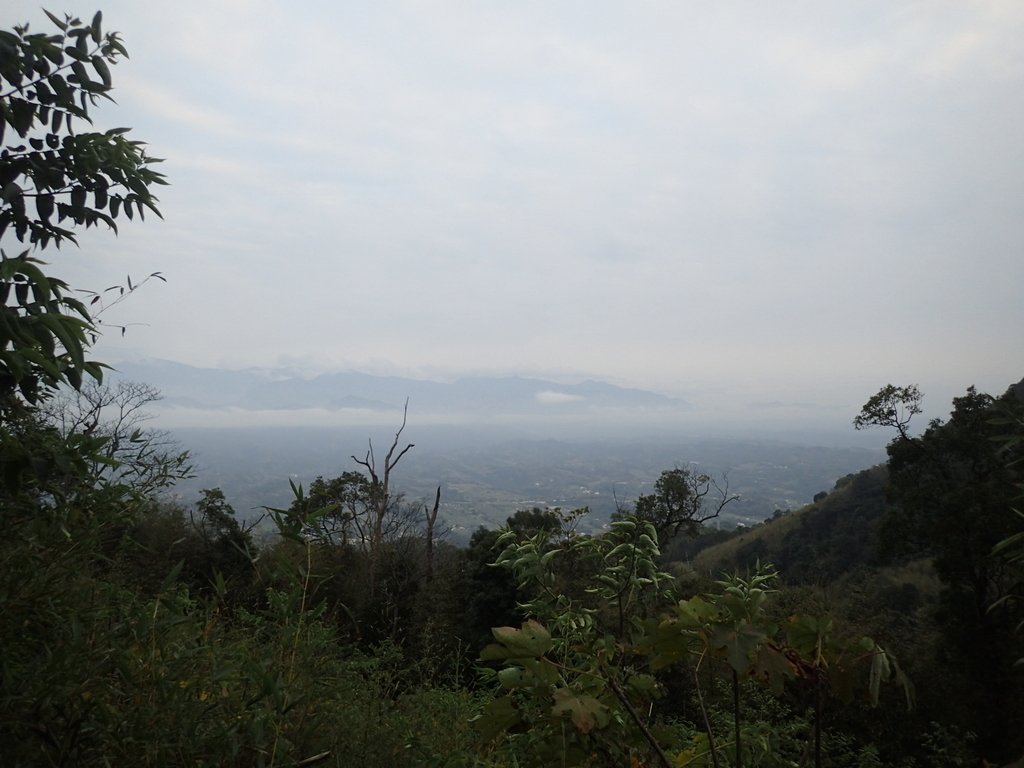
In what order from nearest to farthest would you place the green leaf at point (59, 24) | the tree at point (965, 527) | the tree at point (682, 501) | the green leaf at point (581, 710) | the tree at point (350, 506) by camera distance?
the green leaf at point (581, 710) < the green leaf at point (59, 24) < the tree at point (965, 527) < the tree at point (682, 501) < the tree at point (350, 506)

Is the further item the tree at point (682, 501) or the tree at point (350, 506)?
the tree at point (350, 506)

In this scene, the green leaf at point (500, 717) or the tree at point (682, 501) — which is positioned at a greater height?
the green leaf at point (500, 717)

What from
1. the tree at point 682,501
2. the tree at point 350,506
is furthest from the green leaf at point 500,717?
the tree at point 350,506

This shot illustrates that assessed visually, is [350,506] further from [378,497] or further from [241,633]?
[241,633]

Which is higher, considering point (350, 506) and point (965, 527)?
point (965, 527)

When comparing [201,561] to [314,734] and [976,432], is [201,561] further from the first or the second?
[976,432]

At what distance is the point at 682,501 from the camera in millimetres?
12578

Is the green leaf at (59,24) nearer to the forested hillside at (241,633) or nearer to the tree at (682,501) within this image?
the forested hillside at (241,633)

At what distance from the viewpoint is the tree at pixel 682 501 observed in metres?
12.4

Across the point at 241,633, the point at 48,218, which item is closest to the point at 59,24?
the point at 48,218

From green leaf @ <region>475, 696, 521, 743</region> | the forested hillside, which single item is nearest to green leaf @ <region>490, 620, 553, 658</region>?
the forested hillside

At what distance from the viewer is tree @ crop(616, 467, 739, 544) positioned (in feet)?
40.8

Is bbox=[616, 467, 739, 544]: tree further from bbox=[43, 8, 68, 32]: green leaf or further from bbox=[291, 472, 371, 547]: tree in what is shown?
bbox=[43, 8, 68, 32]: green leaf

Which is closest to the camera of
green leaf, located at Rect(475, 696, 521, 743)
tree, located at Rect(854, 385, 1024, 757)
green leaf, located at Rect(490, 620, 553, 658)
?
green leaf, located at Rect(490, 620, 553, 658)
